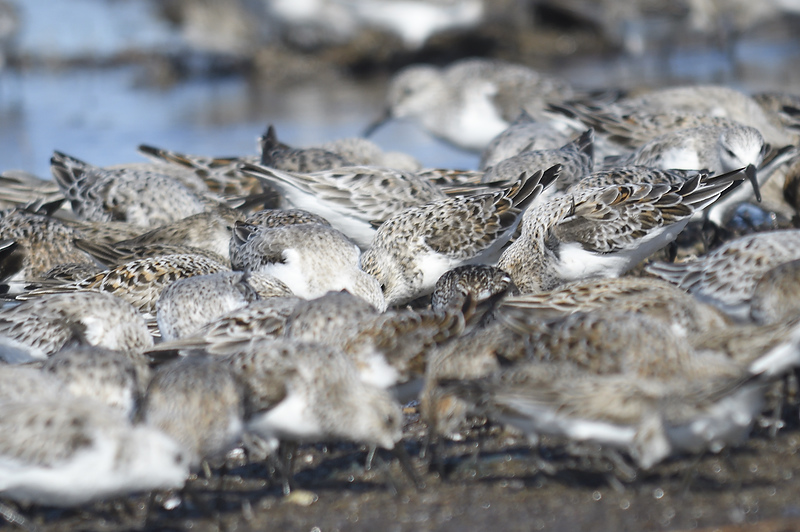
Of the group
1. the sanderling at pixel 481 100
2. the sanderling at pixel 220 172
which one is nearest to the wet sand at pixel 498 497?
the sanderling at pixel 220 172

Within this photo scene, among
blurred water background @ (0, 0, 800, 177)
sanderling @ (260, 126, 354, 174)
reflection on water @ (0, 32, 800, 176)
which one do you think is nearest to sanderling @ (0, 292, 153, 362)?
sanderling @ (260, 126, 354, 174)

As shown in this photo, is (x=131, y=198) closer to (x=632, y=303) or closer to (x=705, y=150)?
(x=705, y=150)

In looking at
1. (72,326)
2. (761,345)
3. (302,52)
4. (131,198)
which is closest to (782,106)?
(131,198)

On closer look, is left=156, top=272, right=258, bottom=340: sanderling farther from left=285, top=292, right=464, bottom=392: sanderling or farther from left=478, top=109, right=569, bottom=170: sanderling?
left=478, top=109, right=569, bottom=170: sanderling

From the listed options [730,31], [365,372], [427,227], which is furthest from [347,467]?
[730,31]

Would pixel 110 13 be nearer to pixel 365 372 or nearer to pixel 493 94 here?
pixel 493 94

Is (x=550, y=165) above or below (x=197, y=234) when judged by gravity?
above
